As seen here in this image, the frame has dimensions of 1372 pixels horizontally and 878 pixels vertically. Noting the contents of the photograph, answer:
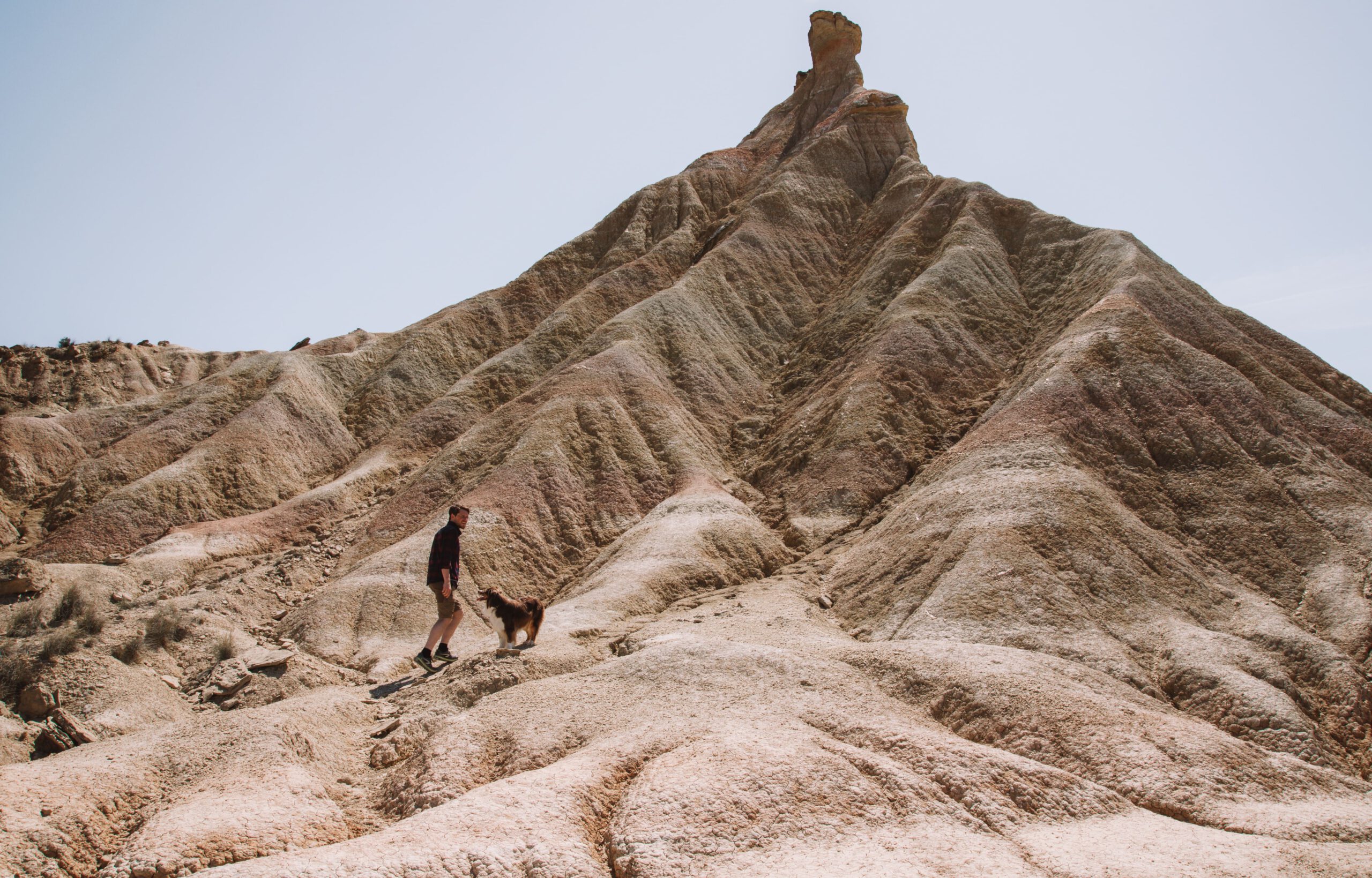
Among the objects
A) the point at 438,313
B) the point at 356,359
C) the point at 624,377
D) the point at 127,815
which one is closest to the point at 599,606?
the point at 127,815

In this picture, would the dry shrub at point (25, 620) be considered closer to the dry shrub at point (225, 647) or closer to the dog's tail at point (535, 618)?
the dry shrub at point (225, 647)

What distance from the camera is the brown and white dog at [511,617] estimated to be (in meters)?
12.7

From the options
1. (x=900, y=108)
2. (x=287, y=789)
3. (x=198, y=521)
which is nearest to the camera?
(x=287, y=789)

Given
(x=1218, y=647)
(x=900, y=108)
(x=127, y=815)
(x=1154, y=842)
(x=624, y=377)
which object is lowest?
(x=127, y=815)

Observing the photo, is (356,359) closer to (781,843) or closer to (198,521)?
(198,521)

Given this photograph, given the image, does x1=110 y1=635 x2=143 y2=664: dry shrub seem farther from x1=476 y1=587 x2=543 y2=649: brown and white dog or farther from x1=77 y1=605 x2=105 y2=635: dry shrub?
x1=476 y1=587 x2=543 y2=649: brown and white dog

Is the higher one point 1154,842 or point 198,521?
point 198,521

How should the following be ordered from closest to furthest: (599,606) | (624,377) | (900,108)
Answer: (599,606) → (624,377) → (900,108)

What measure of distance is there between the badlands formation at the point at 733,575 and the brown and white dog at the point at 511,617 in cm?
43

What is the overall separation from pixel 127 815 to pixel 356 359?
31.3m

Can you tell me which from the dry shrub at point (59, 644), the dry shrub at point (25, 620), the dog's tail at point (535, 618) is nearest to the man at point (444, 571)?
the dog's tail at point (535, 618)

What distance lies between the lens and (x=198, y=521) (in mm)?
25672

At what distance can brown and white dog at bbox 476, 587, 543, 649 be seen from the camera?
41.6ft

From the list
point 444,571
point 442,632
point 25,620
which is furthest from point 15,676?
point 444,571
